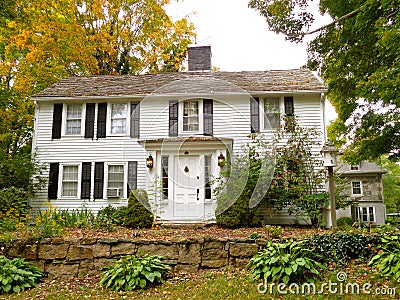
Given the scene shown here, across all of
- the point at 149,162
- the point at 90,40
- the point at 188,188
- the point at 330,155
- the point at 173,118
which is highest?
the point at 90,40

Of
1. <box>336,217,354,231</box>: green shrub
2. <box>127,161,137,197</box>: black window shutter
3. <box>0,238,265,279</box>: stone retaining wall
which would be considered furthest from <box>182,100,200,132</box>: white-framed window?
<box>0,238,265,279</box>: stone retaining wall

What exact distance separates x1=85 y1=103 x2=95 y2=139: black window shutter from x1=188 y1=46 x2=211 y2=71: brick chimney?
462 cm

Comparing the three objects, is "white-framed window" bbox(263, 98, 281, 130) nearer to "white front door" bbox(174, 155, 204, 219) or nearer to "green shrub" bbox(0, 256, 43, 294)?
"white front door" bbox(174, 155, 204, 219)

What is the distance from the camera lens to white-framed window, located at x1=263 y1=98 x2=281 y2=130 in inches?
464

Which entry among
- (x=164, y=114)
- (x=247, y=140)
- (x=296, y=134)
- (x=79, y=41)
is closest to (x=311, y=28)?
(x=296, y=134)

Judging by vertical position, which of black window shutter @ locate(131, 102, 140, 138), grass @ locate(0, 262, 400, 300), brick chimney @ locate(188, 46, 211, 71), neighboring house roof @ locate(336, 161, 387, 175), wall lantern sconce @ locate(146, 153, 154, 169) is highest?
brick chimney @ locate(188, 46, 211, 71)

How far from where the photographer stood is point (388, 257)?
5457mm

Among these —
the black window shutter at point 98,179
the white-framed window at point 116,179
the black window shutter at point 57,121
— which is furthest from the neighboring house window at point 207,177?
the black window shutter at point 57,121

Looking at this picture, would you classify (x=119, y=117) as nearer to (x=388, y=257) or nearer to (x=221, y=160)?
(x=221, y=160)

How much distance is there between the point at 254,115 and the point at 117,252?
7.14 m

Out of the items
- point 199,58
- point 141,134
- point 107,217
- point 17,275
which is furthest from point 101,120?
point 17,275

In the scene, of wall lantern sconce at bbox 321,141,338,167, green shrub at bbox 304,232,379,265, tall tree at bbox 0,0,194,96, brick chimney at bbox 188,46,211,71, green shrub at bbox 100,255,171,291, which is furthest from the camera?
tall tree at bbox 0,0,194,96

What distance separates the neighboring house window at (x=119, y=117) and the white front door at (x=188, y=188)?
2609 mm

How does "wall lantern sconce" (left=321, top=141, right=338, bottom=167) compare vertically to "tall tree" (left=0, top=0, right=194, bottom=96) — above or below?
below
